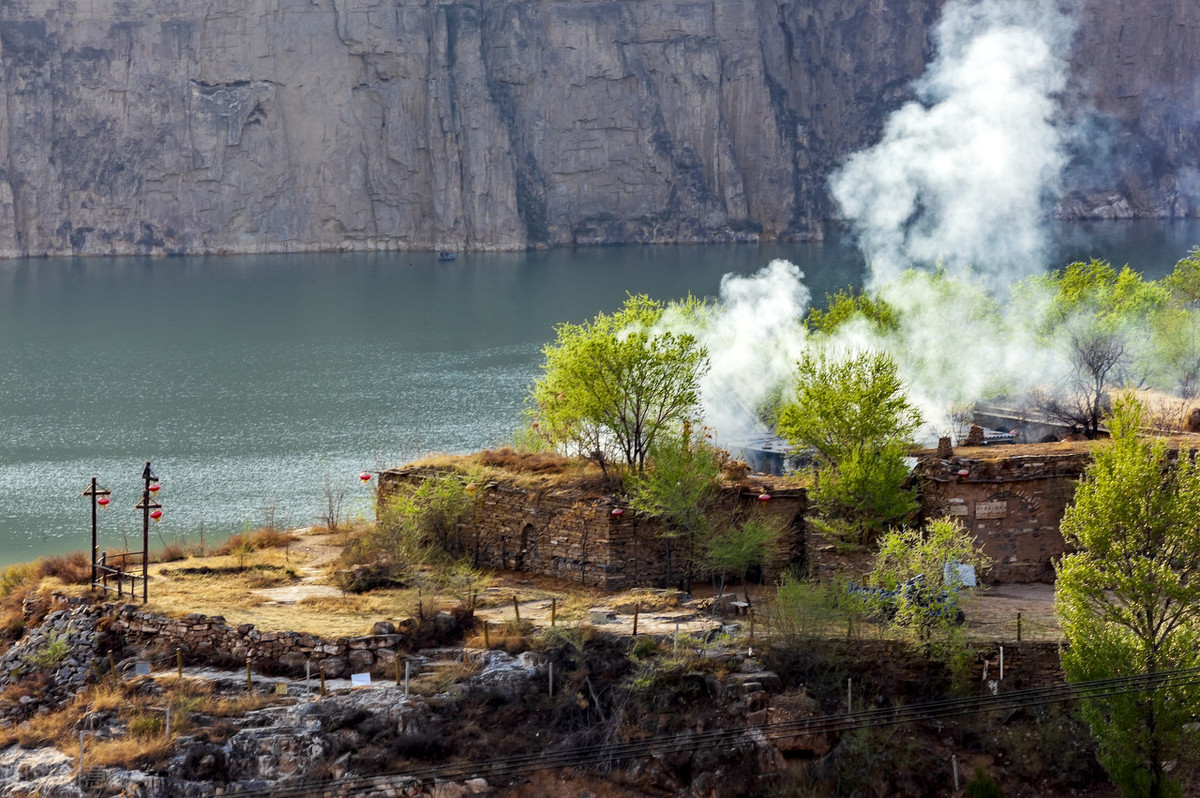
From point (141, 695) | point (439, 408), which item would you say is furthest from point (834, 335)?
point (141, 695)

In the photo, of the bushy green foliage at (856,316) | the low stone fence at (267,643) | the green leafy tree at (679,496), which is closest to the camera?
the low stone fence at (267,643)

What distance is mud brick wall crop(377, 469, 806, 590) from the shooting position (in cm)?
2994

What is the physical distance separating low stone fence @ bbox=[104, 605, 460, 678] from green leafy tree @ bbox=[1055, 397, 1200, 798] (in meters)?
9.98

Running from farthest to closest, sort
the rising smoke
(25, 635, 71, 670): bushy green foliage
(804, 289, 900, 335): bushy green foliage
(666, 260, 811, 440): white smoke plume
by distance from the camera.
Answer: (804, 289, 900, 335): bushy green foliage → the rising smoke → (666, 260, 811, 440): white smoke plume → (25, 635, 71, 670): bushy green foliage

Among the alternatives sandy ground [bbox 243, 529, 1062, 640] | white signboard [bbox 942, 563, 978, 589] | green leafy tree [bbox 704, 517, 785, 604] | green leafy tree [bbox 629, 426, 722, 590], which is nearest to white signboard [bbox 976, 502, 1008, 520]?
sandy ground [bbox 243, 529, 1062, 640]

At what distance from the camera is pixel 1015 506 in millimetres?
30000

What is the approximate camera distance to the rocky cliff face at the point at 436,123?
142 metres

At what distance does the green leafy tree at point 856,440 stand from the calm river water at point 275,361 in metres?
13.5

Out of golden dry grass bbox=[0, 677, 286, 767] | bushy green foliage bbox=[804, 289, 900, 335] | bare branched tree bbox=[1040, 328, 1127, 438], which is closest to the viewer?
golden dry grass bbox=[0, 677, 286, 767]

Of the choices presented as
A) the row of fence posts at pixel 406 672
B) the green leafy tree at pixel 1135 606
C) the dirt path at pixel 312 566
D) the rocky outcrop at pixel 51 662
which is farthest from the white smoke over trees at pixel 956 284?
the rocky outcrop at pixel 51 662

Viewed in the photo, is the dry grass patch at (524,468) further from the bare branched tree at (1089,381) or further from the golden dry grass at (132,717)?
the bare branched tree at (1089,381)

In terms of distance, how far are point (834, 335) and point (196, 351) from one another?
48.0m

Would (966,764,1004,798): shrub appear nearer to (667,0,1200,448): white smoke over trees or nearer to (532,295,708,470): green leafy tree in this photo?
(532,295,708,470): green leafy tree

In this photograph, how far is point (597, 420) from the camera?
32344mm
